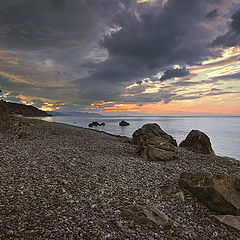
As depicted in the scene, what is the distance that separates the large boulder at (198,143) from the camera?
82.4 feet

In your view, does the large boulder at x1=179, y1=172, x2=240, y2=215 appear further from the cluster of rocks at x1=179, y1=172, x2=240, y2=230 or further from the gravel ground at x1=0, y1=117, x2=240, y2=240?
the gravel ground at x1=0, y1=117, x2=240, y2=240

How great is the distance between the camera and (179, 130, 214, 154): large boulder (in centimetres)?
2511

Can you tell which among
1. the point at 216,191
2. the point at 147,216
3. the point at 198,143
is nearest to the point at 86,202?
the point at 147,216

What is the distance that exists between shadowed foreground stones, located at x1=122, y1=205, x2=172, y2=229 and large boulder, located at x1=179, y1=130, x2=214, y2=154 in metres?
21.1

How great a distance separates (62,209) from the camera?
6371 millimetres

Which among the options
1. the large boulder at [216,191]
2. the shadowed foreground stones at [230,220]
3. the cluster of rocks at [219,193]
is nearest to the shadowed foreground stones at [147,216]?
Result: the shadowed foreground stones at [230,220]

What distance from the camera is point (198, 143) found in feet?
85.7

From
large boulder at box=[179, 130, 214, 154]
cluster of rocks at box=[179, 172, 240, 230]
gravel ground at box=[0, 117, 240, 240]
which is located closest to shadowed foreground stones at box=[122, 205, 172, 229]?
gravel ground at box=[0, 117, 240, 240]

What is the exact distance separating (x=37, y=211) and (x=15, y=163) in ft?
18.1

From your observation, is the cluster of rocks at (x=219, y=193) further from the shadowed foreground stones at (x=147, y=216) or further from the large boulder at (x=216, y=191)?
the shadowed foreground stones at (x=147, y=216)

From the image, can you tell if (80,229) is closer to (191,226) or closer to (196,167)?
(191,226)

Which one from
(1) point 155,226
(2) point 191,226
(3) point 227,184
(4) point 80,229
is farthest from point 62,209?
(3) point 227,184

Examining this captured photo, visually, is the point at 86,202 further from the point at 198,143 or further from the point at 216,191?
the point at 198,143

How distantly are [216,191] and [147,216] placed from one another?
3.56 metres
